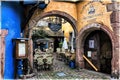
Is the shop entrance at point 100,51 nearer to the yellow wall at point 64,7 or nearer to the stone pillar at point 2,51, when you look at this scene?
the yellow wall at point 64,7

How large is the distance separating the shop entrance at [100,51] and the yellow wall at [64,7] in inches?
75.0

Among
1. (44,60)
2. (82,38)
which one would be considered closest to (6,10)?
(44,60)

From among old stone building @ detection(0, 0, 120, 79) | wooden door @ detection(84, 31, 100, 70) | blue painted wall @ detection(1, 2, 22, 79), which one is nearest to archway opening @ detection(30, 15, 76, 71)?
old stone building @ detection(0, 0, 120, 79)

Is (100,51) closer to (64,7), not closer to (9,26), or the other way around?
(64,7)

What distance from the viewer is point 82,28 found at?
11906 mm

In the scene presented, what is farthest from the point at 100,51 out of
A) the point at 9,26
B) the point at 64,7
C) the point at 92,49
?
the point at 9,26

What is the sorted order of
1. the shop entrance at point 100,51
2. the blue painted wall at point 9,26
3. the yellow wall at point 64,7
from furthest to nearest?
1. the yellow wall at point 64,7
2. the shop entrance at point 100,51
3. the blue painted wall at point 9,26

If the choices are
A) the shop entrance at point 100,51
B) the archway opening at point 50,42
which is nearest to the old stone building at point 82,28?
the shop entrance at point 100,51

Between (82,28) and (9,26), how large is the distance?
5.12m

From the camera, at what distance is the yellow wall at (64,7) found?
11406 mm

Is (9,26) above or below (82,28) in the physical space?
below

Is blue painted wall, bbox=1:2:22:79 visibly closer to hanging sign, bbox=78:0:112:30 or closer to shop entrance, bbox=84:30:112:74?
hanging sign, bbox=78:0:112:30

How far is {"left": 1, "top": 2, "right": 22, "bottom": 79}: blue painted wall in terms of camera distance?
814 centimetres

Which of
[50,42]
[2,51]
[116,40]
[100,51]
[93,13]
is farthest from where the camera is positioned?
[50,42]
